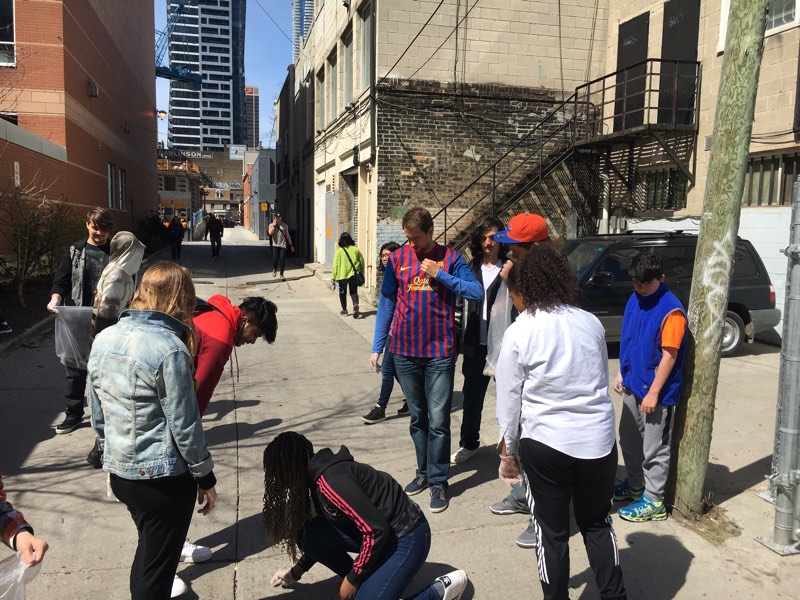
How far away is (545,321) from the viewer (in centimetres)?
262

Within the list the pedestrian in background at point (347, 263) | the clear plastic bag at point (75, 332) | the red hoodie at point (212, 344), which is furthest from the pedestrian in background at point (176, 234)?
the red hoodie at point (212, 344)

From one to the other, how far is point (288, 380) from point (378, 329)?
10.2 feet

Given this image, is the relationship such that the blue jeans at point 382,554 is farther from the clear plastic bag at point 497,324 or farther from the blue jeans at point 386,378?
the blue jeans at point 386,378

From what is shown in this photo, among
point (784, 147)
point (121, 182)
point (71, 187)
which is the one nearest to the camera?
point (784, 147)

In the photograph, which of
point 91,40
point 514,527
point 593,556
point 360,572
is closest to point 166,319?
point 360,572

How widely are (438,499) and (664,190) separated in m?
10.4

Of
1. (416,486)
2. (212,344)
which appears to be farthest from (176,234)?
(212,344)

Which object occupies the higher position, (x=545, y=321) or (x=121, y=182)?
(x=121, y=182)

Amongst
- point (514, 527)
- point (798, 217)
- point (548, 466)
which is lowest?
point (514, 527)

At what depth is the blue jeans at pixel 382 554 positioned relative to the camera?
8.79 feet

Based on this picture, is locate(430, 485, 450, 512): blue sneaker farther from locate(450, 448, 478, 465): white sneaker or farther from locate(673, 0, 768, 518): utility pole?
locate(673, 0, 768, 518): utility pole

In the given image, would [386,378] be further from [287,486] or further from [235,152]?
[235,152]

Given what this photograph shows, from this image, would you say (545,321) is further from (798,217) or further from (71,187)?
(71,187)

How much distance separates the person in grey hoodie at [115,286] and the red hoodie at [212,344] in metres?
1.77
